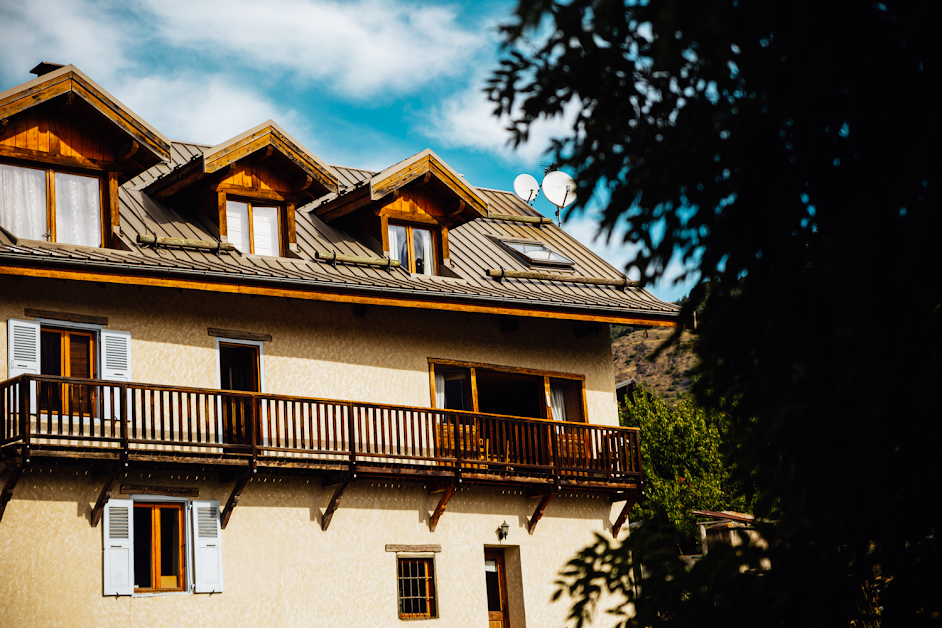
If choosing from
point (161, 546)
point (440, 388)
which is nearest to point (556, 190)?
point (440, 388)

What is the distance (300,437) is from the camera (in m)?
18.2

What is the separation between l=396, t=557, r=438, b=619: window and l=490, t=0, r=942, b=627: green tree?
1133cm

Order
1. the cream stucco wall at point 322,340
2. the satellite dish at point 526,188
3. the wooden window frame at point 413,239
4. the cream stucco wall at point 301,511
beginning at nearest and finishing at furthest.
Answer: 1. the cream stucco wall at point 301,511
2. the cream stucco wall at point 322,340
3. the wooden window frame at point 413,239
4. the satellite dish at point 526,188

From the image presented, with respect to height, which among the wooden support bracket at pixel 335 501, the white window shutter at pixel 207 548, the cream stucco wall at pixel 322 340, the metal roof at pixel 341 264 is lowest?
the white window shutter at pixel 207 548

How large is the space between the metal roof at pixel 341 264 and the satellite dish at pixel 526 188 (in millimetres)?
1141

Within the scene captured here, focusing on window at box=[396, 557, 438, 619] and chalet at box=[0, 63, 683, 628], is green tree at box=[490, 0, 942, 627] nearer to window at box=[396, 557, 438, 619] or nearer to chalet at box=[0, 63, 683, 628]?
chalet at box=[0, 63, 683, 628]

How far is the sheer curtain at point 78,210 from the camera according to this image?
16969 mm

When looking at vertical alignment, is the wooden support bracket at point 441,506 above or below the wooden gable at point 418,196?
below

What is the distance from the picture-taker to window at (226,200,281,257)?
1902cm

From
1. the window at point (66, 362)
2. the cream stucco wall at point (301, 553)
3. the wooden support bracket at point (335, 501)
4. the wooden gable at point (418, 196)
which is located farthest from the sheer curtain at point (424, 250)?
the window at point (66, 362)

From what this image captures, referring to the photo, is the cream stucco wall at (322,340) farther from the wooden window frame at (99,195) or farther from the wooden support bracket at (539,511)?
the wooden support bracket at (539,511)

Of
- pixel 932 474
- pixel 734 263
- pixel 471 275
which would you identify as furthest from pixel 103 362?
pixel 932 474

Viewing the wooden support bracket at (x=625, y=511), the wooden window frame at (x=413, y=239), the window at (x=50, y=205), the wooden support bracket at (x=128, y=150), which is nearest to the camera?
the window at (x=50, y=205)

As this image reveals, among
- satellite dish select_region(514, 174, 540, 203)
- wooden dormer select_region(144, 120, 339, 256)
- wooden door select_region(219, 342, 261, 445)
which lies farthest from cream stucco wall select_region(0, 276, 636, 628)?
satellite dish select_region(514, 174, 540, 203)
